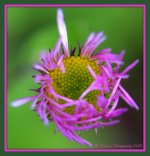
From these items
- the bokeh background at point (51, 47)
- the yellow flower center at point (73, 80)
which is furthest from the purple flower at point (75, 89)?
the bokeh background at point (51, 47)

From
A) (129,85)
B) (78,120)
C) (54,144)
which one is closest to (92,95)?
(78,120)

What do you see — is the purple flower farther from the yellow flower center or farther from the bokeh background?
the bokeh background

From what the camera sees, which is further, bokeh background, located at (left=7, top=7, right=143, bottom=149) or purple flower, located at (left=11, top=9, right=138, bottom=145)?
bokeh background, located at (left=7, top=7, right=143, bottom=149)

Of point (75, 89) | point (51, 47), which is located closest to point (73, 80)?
point (75, 89)

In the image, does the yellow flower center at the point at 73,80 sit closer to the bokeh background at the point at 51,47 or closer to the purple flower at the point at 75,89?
the purple flower at the point at 75,89

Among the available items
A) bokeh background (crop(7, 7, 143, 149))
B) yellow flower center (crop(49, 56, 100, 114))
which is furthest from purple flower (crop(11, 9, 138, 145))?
bokeh background (crop(7, 7, 143, 149))

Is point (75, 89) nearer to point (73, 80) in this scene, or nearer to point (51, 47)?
point (73, 80)
